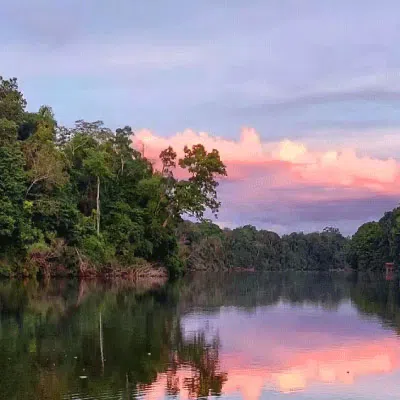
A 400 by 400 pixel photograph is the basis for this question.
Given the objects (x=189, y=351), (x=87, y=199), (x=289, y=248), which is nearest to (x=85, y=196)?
(x=87, y=199)

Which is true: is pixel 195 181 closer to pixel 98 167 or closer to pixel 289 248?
pixel 98 167

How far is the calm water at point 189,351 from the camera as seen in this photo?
11.1 meters

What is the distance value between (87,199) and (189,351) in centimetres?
3413

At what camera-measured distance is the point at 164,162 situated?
51750mm

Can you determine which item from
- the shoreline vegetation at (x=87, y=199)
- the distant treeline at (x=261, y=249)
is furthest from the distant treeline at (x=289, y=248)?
the shoreline vegetation at (x=87, y=199)

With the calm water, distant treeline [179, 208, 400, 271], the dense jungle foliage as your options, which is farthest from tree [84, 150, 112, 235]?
the calm water

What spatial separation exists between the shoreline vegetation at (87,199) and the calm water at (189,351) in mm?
13223

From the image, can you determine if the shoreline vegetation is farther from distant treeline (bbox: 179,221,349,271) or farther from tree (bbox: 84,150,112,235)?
distant treeline (bbox: 179,221,349,271)

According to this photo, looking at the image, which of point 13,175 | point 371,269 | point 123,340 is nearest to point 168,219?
point 13,175

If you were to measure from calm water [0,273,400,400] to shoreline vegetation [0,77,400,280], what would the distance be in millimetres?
13223

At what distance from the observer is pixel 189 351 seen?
1504cm

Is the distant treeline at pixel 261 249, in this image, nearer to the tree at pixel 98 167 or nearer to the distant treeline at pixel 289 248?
the distant treeline at pixel 289 248

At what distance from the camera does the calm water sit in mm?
11148

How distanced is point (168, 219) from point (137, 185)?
3769mm
